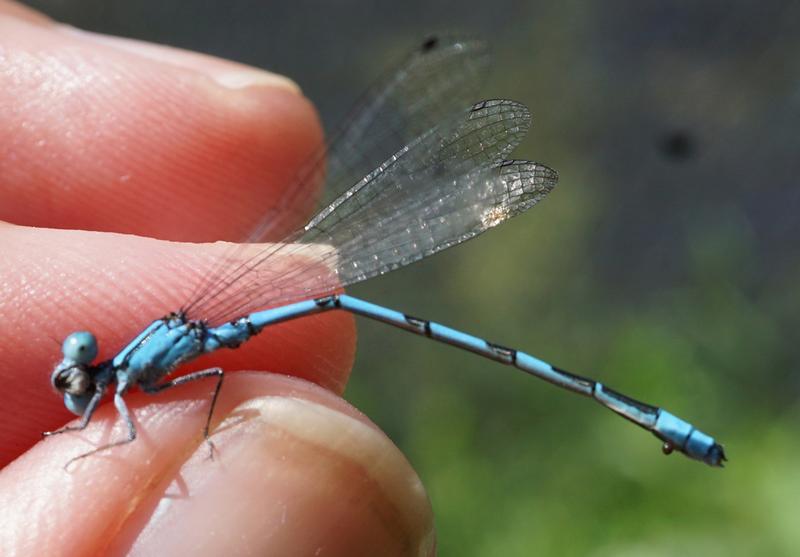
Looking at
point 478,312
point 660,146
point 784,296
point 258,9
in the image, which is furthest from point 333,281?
point 258,9

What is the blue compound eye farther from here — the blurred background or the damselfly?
the blurred background

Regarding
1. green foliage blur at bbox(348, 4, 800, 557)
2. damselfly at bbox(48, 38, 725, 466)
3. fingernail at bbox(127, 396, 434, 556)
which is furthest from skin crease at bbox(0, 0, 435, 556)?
green foliage blur at bbox(348, 4, 800, 557)

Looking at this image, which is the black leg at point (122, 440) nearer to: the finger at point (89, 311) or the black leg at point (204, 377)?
the black leg at point (204, 377)

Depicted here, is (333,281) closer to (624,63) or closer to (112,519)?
(112,519)

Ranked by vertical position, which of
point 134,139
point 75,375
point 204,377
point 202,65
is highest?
point 202,65

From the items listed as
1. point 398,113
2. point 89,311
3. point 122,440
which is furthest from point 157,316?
point 398,113

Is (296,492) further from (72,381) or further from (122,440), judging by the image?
(72,381)
